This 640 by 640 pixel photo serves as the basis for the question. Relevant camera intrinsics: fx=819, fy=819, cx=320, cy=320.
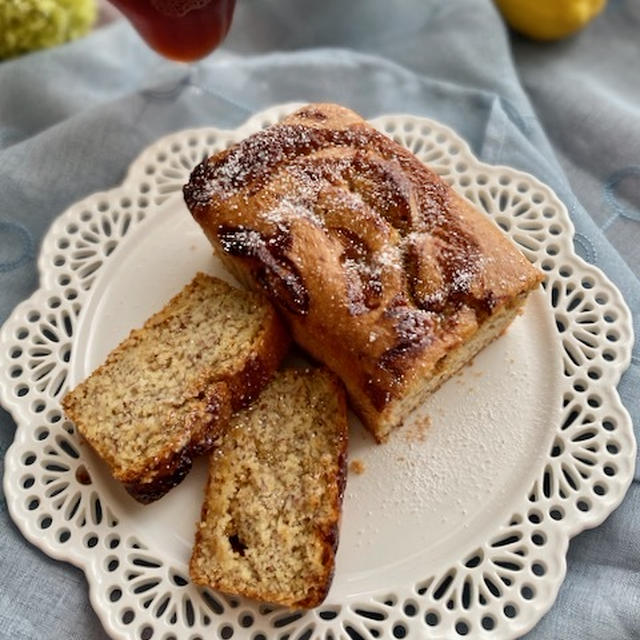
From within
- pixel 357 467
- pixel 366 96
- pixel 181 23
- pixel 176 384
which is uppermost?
pixel 181 23

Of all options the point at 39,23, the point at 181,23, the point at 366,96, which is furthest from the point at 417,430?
the point at 39,23

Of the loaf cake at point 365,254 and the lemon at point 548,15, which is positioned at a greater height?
the lemon at point 548,15

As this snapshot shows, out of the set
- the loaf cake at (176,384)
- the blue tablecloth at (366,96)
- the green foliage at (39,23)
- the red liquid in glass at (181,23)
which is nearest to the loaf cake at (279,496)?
the loaf cake at (176,384)

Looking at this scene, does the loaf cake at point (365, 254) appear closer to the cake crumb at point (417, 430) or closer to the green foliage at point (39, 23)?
the cake crumb at point (417, 430)

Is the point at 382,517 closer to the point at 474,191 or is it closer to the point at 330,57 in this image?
the point at 474,191

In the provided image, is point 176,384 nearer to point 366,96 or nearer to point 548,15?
point 366,96

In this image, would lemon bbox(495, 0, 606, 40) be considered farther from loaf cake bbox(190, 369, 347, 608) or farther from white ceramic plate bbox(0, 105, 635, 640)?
loaf cake bbox(190, 369, 347, 608)
